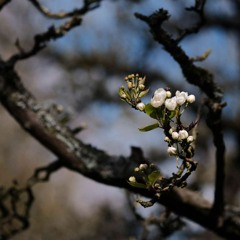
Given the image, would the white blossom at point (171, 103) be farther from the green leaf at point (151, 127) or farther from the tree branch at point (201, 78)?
the tree branch at point (201, 78)

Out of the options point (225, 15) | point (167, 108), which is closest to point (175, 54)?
point (167, 108)

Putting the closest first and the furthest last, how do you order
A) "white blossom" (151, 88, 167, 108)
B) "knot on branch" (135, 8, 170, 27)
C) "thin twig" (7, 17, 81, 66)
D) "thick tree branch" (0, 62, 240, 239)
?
"white blossom" (151, 88, 167, 108), "knot on branch" (135, 8, 170, 27), "thick tree branch" (0, 62, 240, 239), "thin twig" (7, 17, 81, 66)

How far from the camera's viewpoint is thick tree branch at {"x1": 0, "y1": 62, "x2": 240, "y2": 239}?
72.4 inches

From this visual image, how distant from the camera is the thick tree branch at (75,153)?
184 cm

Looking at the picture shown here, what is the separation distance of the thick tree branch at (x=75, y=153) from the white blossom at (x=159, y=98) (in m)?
0.84

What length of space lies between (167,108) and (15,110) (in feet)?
3.23

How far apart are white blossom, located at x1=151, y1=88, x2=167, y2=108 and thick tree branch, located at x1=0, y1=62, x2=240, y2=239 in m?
0.84

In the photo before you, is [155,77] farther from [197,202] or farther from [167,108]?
[167,108]

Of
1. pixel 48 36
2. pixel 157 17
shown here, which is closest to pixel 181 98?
pixel 157 17

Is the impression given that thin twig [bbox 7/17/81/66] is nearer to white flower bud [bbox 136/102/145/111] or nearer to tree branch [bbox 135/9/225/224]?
tree branch [bbox 135/9/225/224]

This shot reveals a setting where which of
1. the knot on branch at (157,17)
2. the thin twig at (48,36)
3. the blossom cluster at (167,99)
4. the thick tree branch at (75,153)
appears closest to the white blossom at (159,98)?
the blossom cluster at (167,99)

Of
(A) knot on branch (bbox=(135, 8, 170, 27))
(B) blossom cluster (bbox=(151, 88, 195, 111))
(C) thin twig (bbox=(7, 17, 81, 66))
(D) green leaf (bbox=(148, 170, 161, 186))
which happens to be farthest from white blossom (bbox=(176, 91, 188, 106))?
(C) thin twig (bbox=(7, 17, 81, 66))

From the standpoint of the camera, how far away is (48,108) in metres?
2.10

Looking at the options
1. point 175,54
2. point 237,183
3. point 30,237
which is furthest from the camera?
point 237,183
